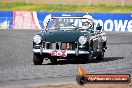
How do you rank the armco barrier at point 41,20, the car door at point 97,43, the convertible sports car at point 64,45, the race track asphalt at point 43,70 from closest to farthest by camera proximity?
the race track asphalt at point 43,70
the convertible sports car at point 64,45
the car door at point 97,43
the armco barrier at point 41,20

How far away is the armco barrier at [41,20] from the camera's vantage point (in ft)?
143

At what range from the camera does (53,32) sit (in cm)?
1728

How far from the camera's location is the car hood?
54.7 ft

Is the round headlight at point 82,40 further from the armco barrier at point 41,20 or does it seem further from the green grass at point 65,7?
the green grass at point 65,7

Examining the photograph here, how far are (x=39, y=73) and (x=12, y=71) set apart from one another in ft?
2.88

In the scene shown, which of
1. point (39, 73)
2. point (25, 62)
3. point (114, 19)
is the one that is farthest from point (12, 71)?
point (114, 19)

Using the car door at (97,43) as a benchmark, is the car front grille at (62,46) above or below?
above

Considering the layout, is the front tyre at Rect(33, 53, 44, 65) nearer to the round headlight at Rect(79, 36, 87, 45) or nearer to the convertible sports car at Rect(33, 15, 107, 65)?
the convertible sports car at Rect(33, 15, 107, 65)

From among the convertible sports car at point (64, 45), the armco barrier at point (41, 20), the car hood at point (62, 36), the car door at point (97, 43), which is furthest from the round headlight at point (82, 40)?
the armco barrier at point (41, 20)

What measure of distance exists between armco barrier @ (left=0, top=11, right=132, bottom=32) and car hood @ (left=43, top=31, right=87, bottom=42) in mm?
26602

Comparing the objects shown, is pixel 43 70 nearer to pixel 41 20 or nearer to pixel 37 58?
pixel 37 58

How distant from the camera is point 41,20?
46.0m

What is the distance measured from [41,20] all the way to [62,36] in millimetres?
29239

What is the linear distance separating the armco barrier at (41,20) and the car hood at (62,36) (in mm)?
26602
